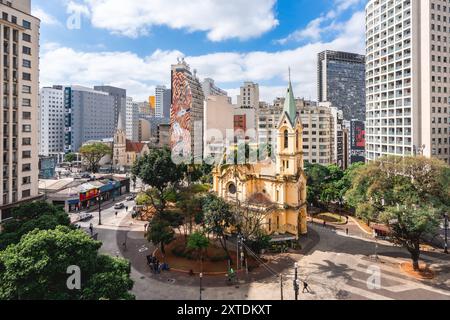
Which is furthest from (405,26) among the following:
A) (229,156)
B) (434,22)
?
(229,156)

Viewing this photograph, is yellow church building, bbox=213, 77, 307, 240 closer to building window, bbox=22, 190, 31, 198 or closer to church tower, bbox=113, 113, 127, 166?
building window, bbox=22, 190, 31, 198

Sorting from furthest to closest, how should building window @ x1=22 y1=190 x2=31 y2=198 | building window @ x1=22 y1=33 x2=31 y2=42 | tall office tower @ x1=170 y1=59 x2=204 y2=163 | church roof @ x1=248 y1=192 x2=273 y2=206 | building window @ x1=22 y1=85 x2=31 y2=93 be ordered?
tall office tower @ x1=170 y1=59 x2=204 y2=163, building window @ x1=22 y1=190 x2=31 y2=198, building window @ x1=22 y1=85 x2=31 y2=93, building window @ x1=22 y1=33 x2=31 y2=42, church roof @ x1=248 y1=192 x2=273 y2=206

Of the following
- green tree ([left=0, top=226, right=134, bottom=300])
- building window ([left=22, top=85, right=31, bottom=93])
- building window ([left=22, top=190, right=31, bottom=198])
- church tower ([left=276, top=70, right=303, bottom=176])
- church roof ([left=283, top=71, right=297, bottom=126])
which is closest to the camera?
green tree ([left=0, top=226, right=134, bottom=300])

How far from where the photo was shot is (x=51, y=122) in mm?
148625

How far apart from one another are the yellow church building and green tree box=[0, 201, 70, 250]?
20.9 m

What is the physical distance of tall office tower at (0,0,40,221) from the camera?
3803 centimetres

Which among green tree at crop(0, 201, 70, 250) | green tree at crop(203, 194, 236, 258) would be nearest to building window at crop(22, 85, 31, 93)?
green tree at crop(0, 201, 70, 250)

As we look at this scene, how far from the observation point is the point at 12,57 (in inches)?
1524

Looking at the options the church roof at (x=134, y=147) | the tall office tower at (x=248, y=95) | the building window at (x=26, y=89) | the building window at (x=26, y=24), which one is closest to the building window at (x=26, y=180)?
the building window at (x=26, y=89)

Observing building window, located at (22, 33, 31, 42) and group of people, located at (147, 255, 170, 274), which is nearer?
group of people, located at (147, 255, 170, 274)

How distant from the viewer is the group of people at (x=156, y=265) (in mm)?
31562

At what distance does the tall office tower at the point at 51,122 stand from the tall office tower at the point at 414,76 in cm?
14234

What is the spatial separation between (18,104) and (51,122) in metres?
124

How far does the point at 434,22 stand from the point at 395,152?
27059mm
